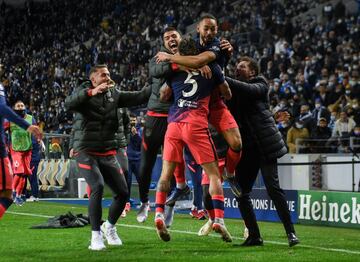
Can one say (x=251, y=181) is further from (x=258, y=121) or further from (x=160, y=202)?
(x=160, y=202)

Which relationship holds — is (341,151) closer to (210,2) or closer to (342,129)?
(342,129)

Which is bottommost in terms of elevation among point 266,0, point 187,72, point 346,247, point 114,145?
point 346,247

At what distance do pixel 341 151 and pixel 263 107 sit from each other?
35.1ft

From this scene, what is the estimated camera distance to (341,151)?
21.0 m

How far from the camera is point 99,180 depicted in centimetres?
1031

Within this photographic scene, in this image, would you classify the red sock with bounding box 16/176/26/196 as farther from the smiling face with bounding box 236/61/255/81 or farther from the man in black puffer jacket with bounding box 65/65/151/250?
the smiling face with bounding box 236/61/255/81

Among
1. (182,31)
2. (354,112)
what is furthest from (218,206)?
(182,31)

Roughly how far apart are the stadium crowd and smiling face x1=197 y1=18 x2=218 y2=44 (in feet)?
6.61

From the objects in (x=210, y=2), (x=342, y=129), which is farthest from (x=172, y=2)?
(x=342, y=129)

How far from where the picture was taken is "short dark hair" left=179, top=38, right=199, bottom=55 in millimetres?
9969

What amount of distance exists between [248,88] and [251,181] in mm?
1147

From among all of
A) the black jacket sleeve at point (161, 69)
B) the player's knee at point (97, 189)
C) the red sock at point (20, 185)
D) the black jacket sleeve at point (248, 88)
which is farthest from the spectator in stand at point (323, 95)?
the player's knee at point (97, 189)

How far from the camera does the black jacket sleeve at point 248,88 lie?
10391mm

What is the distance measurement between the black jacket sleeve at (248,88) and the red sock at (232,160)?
2.22 feet
